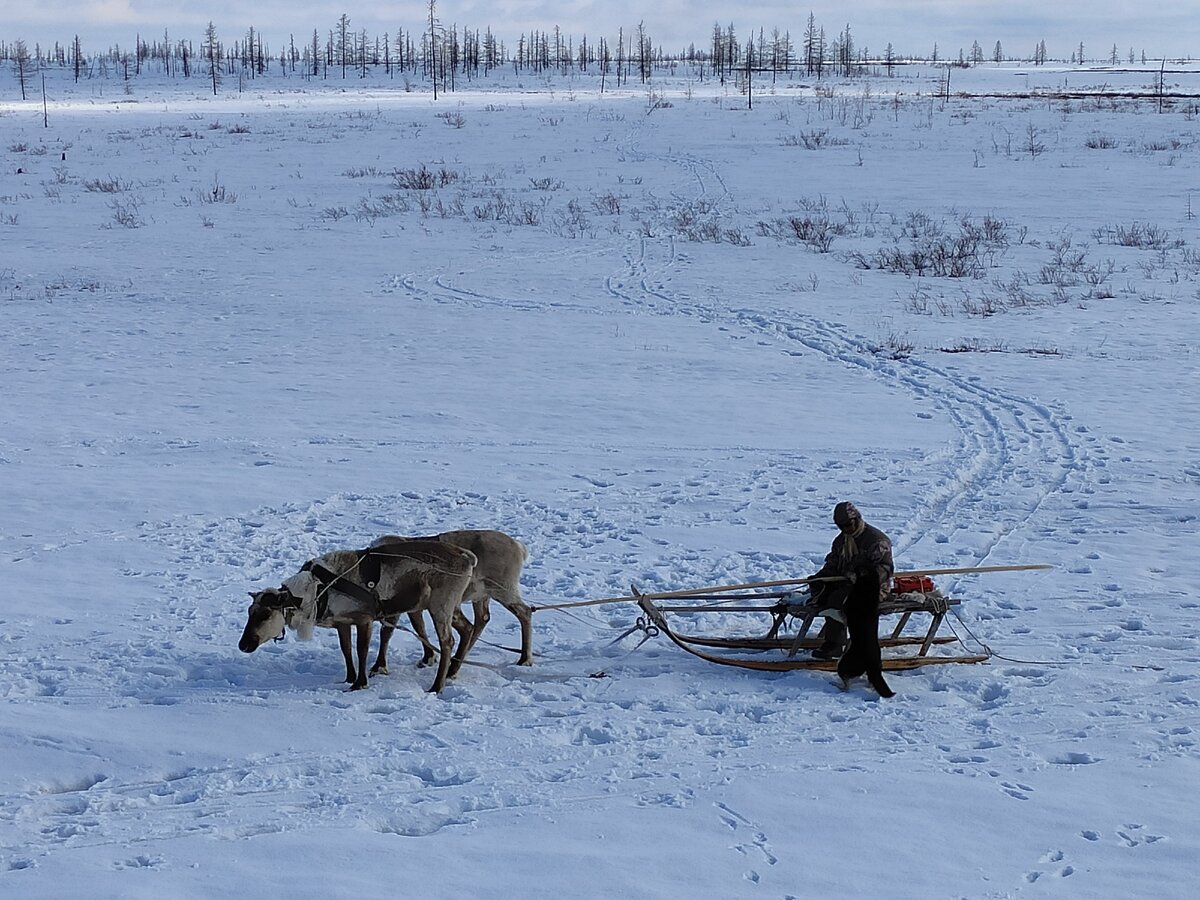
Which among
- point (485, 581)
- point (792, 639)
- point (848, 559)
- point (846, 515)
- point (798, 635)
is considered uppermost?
point (846, 515)

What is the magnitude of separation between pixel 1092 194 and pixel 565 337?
1524 centimetres

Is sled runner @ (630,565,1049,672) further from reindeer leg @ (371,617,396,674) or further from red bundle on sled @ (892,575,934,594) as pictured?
reindeer leg @ (371,617,396,674)

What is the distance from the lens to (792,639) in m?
6.34

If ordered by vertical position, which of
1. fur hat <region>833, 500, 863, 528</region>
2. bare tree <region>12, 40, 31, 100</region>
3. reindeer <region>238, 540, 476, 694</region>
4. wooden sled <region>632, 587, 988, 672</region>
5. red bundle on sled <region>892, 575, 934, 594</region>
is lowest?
wooden sled <region>632, 587, 988, 672</region>

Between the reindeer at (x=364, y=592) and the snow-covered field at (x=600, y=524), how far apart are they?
367mm

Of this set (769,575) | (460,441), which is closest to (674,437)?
(460,441)

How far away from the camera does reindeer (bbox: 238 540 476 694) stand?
566cm

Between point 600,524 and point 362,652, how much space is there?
2892 millimetres

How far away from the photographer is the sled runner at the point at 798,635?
600cm

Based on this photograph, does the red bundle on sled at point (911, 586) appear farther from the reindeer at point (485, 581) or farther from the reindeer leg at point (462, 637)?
the reindeer leg at point (462, 637)

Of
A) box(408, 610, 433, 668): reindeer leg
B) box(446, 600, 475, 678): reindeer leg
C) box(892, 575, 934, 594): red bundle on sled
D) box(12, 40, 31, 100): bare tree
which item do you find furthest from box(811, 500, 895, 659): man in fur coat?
box(12, 40, 31, 100): bare tree

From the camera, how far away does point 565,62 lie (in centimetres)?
11081

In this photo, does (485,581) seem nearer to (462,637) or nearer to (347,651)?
(462,637)

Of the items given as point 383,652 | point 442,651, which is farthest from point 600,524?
point 442,651
